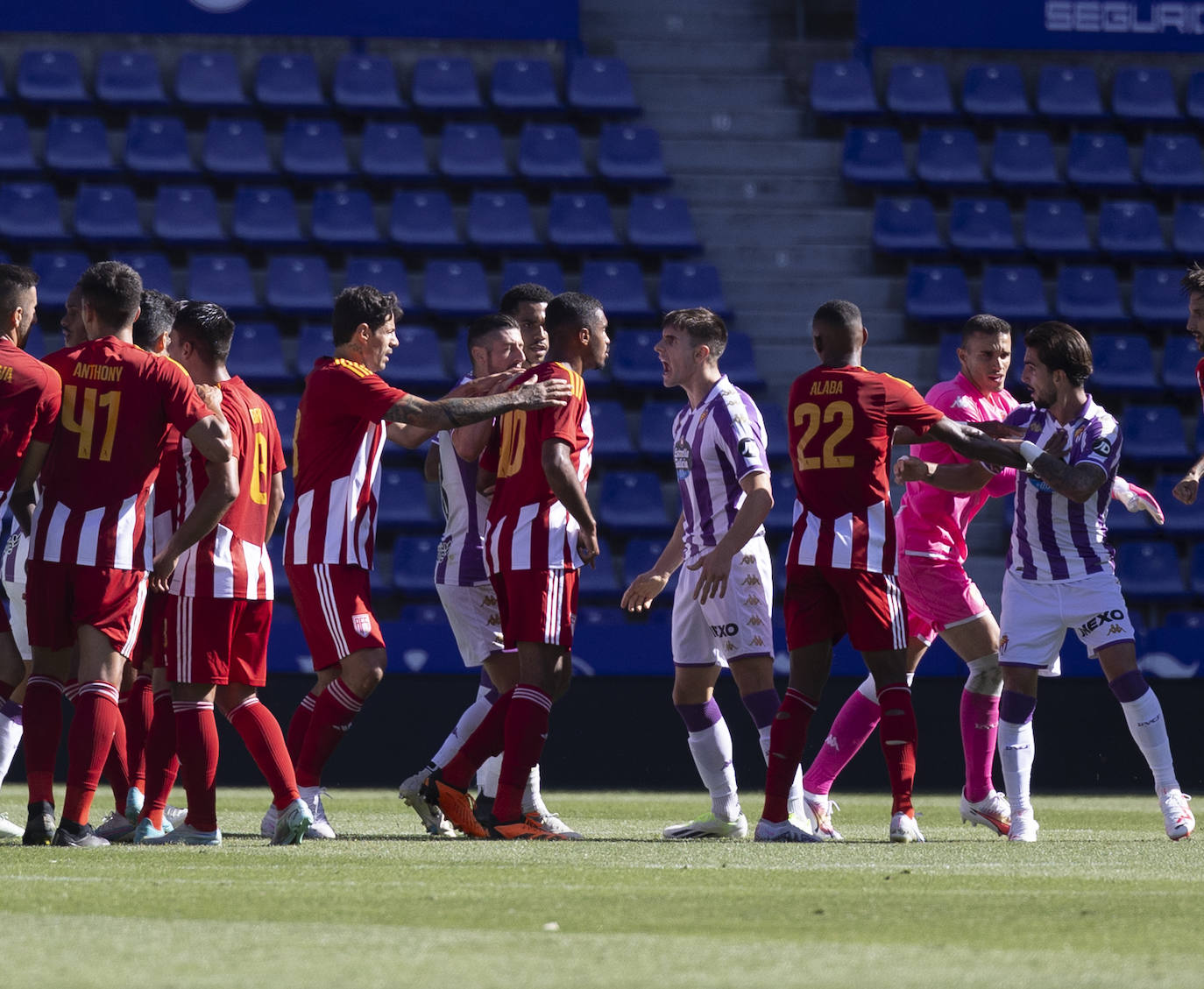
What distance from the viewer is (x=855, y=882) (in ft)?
17.5

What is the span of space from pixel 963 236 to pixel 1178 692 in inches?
212

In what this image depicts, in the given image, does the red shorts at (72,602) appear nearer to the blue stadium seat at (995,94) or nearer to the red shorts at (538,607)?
the red shorts at (538,607)

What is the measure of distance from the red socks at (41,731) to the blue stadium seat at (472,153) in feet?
30.4

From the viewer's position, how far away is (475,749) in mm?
7098

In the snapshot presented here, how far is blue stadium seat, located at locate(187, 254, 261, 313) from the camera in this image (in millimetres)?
14078

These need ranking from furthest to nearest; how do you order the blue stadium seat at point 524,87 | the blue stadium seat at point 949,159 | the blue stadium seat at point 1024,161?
1. the blue stadium seat at point 1024,161
2. the blue stadium seat at point 949,159
3. the blue stadium seat at point 524,87

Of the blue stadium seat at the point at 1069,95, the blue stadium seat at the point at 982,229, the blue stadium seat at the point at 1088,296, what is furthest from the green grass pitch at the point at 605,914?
the blue stadium seat at the point at 1069,95

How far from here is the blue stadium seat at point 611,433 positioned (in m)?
13.7

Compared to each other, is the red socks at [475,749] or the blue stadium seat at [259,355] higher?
the blue stadium seat at [259,355]

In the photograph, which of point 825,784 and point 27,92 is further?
point 27,92

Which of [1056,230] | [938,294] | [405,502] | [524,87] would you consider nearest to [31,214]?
[405,502]

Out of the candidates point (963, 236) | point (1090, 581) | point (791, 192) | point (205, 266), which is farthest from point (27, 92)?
point (1090, 581)

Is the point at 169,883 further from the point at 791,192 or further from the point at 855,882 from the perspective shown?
the point at 791,192

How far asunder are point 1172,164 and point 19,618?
11479mm
